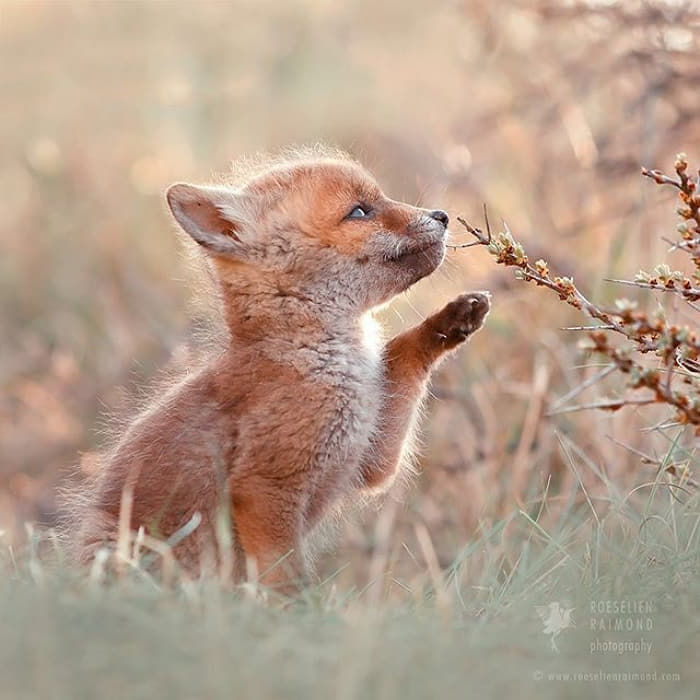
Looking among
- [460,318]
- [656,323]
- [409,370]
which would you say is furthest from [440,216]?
[656,323]

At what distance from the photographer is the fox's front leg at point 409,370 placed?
4.91m

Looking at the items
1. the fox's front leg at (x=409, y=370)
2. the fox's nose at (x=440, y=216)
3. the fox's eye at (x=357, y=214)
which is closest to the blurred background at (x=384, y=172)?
the fox's front leg at (x=409, y=370)

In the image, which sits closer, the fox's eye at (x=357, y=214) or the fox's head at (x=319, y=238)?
the fox's head at (x=319, y=238)

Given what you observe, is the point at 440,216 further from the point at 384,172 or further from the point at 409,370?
the point at 384,172

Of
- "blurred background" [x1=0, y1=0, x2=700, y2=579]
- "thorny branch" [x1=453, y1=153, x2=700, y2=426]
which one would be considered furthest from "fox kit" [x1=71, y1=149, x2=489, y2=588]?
"thorny branch" [x1=453, y1=153, x2=700, y2=426]

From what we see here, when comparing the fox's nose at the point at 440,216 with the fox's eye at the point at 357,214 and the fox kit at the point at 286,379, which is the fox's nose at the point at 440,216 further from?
the fox's eye at the point at 357,214

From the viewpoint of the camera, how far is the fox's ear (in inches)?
195

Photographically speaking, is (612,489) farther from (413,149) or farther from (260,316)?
(413,149)

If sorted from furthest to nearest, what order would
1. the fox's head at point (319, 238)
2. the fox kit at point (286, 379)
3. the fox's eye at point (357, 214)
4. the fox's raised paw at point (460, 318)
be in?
the fox's eye at point (357, 214)
the fox's head at point (319, 238)
the fox's raised paw at point (460, 318)
the fox kit at point (286, 379)

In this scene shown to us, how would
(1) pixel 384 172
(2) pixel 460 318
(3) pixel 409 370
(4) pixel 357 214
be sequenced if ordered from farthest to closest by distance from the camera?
(1) pixel 384 172, (4) pixel 357 214, (3) pixel 409 370, (2) pixel 460 318

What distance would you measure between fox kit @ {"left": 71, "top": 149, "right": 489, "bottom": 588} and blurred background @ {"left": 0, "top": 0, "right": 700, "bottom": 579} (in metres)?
0.60

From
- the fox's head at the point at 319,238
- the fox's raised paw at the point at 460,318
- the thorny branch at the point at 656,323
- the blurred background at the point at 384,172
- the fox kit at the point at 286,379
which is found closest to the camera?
the thorny branch at the point at 656,323

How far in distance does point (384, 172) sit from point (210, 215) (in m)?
5.59

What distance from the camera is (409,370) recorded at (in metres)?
5.04
